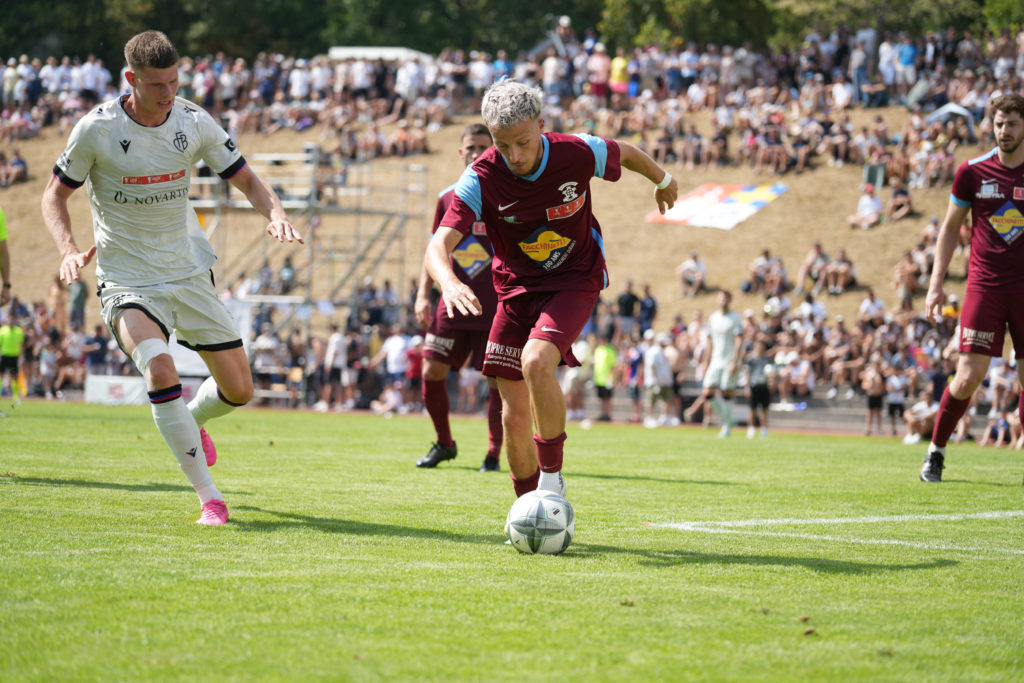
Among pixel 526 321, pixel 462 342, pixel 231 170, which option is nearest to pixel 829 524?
pixel 526 321

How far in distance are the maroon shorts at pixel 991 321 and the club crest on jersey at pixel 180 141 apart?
582 centimetres

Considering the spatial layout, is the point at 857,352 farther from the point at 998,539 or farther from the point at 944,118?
the point at 998,539

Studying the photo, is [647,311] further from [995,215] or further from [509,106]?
[509,106]

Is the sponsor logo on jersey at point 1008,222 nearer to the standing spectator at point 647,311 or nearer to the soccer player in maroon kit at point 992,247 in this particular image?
the soccer player in maroon kit at point 992,247

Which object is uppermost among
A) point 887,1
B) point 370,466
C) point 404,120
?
point 887,1

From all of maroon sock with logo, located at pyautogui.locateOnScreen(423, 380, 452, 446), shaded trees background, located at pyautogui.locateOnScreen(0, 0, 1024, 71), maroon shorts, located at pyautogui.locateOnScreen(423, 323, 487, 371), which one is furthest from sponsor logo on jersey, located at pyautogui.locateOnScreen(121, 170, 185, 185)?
shaded trees background, located at pyautogui.locateOnScreen(0, 0, 1024, 71)

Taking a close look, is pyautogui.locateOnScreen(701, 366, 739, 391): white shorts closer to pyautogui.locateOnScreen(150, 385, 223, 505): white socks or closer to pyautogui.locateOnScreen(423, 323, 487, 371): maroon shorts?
pyautogui.locateOnScreen(423, 323, 487, 371): maroon shorts

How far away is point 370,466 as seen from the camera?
1023 cm

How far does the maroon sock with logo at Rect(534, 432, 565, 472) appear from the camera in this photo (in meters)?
5.99

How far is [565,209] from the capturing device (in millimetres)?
5969

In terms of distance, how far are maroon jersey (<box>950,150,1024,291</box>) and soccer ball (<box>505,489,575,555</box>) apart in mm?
4899

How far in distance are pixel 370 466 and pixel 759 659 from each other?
22.9 feet

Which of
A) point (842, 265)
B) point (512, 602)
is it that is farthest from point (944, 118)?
point (512, 602)

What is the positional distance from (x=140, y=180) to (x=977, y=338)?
625 cm
